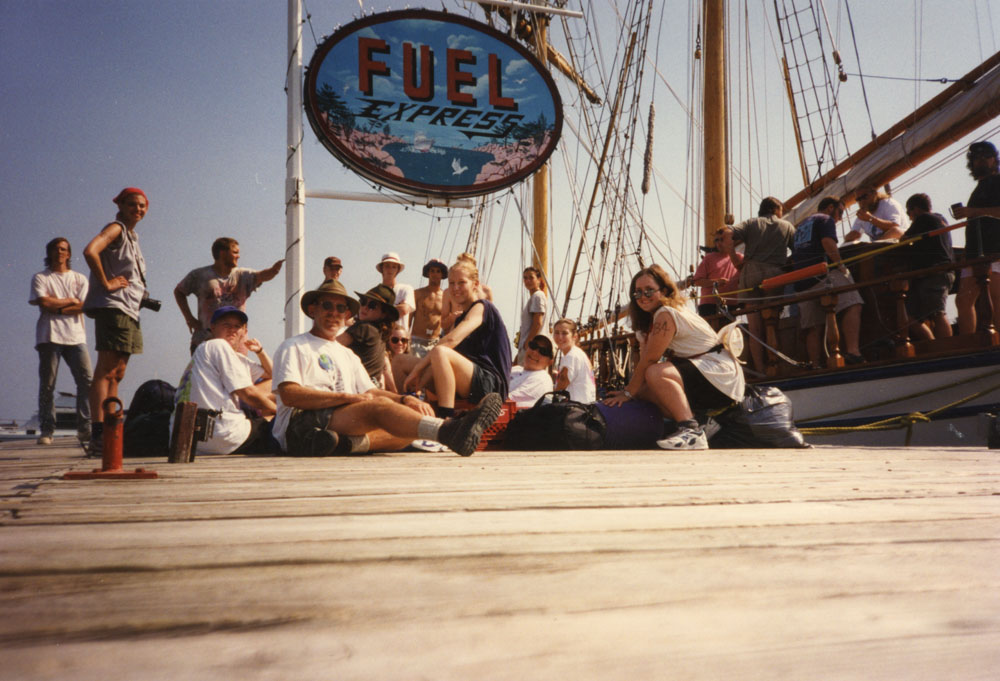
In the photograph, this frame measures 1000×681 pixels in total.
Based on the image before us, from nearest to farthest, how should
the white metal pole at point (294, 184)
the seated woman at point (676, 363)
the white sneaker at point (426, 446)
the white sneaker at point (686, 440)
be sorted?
the white sneaker at point (426, 446) → the white sneaker at point (686, 440) → the seated woman at point (676, 363) → the white metal pole at point (294, 184)

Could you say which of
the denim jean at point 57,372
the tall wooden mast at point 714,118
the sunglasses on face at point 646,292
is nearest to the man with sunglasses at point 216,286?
the denim jean at point 57,372

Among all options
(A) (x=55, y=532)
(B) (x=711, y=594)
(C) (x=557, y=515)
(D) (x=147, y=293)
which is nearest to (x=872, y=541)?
(B) (x=711, y=594)

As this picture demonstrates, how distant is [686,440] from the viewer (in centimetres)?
415

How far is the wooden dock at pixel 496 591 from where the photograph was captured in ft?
1.96

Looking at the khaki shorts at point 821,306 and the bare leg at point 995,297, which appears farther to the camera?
the khaki shorts at point 821,306

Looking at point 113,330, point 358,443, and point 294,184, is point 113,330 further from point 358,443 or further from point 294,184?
point 358,443

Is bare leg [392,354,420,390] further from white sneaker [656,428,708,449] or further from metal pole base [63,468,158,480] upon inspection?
metal pole base [63,468,158,480]

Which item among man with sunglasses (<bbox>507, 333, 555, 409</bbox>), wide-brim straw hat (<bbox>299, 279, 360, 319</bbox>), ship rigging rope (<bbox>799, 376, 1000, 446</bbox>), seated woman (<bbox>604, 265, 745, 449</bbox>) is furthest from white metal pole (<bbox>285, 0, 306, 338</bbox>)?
ship rigging rope (<bbox>799, 376, 1000, 446</bbox>)

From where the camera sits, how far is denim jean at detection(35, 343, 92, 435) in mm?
5352

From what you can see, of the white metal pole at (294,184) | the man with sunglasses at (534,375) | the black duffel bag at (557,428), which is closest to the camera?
the black duffel bag at (557,428)

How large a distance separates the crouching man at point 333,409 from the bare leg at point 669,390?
1.51m

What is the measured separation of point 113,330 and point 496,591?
488 cm

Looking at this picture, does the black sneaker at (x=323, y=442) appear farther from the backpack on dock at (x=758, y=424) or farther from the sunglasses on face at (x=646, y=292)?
the backpack on dock at (x=758, y=424)

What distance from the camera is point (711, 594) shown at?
77 centimetres
